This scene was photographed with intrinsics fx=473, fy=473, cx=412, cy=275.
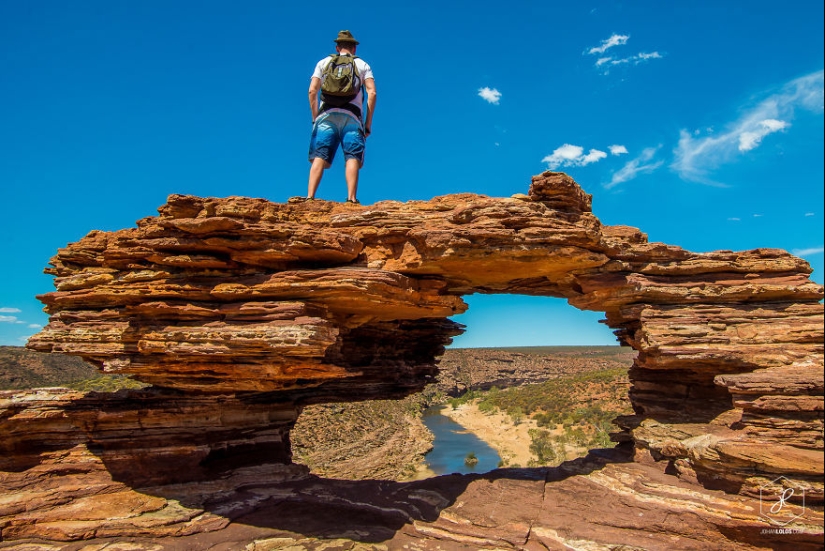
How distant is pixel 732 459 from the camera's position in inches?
397

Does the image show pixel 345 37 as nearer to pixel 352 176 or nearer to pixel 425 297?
pixel 352 176

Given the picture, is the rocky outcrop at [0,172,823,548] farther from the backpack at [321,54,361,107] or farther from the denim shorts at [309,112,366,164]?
the backpack at [321,54,361,107]

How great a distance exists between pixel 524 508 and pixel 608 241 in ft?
23.8

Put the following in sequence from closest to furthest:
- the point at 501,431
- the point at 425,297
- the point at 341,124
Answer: the point at 341,124
the point at 425,297
the point at 501,431

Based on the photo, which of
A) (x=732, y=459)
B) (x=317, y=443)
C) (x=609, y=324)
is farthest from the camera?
(x=317, y=443)

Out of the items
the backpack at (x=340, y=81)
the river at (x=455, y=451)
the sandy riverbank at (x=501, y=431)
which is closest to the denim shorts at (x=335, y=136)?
the backpack at (x=340, y=81)

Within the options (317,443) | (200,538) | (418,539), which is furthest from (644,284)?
(317,443)

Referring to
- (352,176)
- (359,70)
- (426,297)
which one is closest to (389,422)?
(426,297)

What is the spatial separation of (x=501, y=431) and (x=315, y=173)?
35.9 meters

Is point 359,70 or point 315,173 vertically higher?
point 359,70

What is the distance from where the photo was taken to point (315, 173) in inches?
506

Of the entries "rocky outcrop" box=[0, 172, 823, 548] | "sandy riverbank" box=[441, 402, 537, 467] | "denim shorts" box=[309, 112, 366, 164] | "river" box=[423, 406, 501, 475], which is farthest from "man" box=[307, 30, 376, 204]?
"sandy riverbank" box=[441, 402, 537, 467]

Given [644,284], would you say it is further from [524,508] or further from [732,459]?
[524,508]

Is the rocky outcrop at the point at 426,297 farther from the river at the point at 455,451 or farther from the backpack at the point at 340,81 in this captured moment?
the river at the point at 455,451
